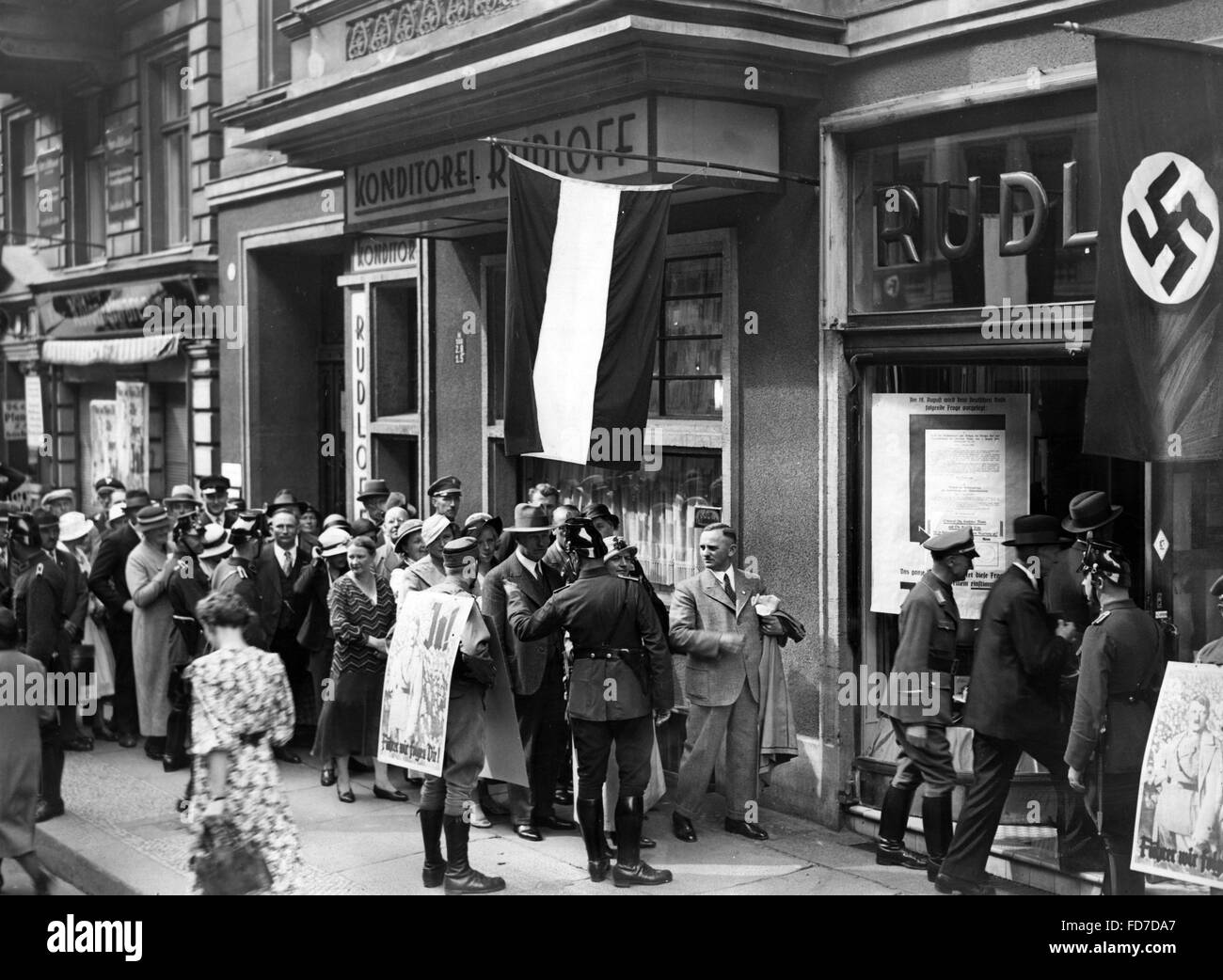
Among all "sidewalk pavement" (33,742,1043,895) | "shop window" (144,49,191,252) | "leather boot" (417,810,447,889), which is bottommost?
"sidewalk pavement" (33,742,1043,895)

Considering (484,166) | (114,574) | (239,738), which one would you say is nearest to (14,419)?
(114,574)

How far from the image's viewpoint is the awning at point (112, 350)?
1912 cm

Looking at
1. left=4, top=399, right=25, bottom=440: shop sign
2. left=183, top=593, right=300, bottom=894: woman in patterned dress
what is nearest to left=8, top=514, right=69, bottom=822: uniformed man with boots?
left=183, top=593, right=300, bottom=894: woman in patterned dress

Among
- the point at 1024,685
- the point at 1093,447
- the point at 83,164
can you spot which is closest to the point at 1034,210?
the point at 1093,447

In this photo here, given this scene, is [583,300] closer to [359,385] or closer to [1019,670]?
[1019,670]

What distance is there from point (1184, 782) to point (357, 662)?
5.62 meters

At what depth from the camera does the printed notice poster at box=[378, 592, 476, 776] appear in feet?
26.0

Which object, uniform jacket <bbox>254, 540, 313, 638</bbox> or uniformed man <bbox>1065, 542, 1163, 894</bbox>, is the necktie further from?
uniform jacket <bbox>254, 540, 313, 638</bbox>

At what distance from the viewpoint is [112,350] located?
20672 mm

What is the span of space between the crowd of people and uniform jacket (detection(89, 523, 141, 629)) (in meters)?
0.02

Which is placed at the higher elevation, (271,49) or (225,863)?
(271,49)

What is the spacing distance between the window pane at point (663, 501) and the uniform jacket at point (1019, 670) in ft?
11.2

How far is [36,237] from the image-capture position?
23438mm
